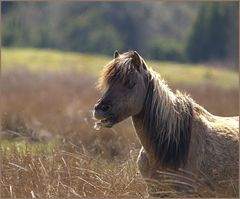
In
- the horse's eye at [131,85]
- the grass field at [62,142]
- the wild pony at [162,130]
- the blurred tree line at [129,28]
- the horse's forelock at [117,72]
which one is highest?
the horse's forelock at [117,72]

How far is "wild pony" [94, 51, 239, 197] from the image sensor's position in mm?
6098

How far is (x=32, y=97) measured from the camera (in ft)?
58.2

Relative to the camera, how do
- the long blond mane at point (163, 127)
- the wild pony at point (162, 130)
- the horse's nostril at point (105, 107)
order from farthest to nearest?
the long blond mane at point (163, 127) < the wild pony at point (162, 130) < the horse's nostril at point (105, 107)

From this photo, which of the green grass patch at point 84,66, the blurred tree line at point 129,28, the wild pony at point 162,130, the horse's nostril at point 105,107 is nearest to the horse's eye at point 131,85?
the wild pony at point 162,130

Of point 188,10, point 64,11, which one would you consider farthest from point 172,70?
point 188,10

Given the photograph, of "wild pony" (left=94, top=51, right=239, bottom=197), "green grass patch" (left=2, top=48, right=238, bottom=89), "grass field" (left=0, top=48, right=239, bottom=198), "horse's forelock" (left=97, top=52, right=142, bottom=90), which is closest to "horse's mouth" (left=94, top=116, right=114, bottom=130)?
"wild pony" (left=94, top=51, right=239, bottom=197)

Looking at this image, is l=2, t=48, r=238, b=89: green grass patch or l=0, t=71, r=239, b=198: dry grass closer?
l=0, t=71, r=239, b=198: dry grass

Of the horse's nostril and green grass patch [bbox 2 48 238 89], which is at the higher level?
the horse's nostril

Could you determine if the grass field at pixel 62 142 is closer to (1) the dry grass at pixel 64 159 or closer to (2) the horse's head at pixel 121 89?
(1) the dry grass at pixel 64 159

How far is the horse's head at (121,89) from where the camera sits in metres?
6.03

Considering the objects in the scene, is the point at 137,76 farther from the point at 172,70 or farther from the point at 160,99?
the point at 172,70

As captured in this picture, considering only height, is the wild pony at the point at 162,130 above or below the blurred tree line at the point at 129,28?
above

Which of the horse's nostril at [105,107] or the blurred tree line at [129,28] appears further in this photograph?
the blurred tree line at [129,28]

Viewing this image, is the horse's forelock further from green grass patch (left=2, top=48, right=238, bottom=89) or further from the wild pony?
green grass patch (left=2, top=48, right=238, bottom=89)
